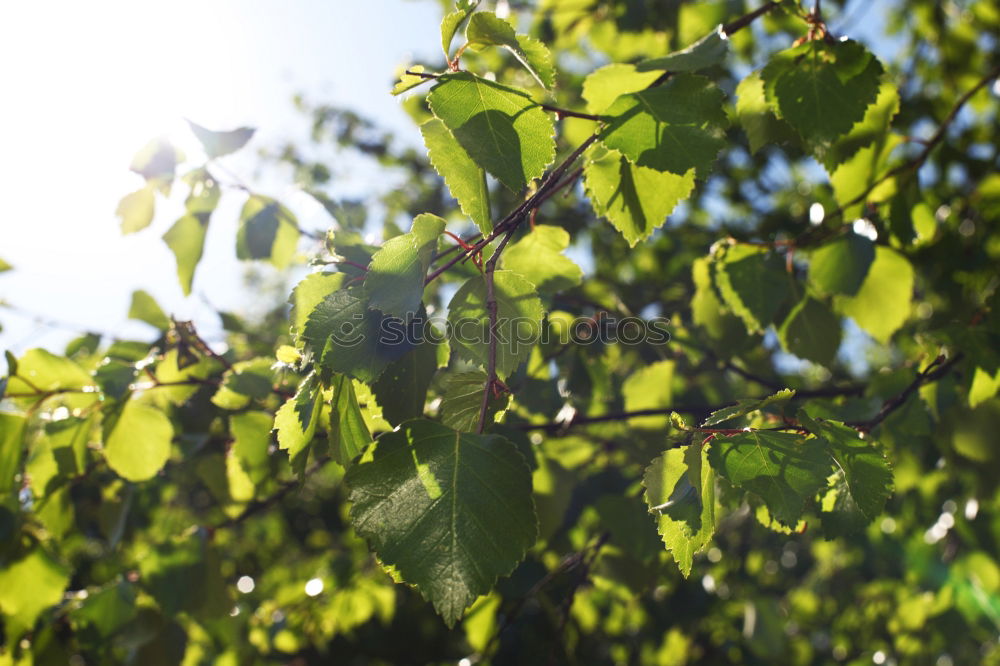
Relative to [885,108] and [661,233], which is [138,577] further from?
[661,233]

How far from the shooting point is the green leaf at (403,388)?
92 centimetres

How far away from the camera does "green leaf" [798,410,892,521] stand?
780 mm

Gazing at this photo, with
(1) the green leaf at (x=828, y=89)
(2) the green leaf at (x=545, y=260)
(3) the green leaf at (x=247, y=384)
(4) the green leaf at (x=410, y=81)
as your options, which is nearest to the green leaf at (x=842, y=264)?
(1) the green leaf at (x=828, y=89)

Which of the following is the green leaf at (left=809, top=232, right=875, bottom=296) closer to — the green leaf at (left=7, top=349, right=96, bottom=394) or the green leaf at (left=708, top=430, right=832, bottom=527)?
the green leaf at (left=708, top=430, right=832, bottom=527)

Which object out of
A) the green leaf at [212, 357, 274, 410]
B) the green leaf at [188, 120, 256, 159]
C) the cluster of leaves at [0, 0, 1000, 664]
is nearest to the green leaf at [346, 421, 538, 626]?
the cluster of leaves at [0, 0, 1000, 664]

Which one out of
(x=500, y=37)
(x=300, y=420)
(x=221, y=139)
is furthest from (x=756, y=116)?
(x=221, y=139)

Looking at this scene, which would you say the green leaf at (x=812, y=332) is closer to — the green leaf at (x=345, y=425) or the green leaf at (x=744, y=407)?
the green leaf at (x=744, y=407)

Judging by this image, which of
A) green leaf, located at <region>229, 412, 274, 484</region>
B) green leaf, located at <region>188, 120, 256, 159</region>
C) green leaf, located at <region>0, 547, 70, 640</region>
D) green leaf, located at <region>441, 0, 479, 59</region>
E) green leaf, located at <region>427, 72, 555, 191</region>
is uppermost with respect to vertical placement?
green leaf, located at <region>441, 0, 479, 59</region>

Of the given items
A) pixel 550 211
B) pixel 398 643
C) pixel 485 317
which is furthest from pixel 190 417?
pixel 398 643

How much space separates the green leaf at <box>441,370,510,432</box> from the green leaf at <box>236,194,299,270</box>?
2.74 feet

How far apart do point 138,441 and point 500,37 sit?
3.54ft

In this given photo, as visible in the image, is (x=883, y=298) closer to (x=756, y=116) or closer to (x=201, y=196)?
(x=756, y=116)

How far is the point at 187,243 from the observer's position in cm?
146

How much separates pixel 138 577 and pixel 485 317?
1.39 metres
